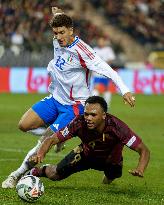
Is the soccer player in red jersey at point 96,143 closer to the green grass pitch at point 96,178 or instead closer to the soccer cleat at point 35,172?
the soccer cleat at point 35,172

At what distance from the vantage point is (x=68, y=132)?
896 centimetres

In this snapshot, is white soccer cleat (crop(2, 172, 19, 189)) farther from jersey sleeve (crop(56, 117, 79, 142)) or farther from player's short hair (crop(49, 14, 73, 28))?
player's short hair (crop(49, 14, 73, 28))

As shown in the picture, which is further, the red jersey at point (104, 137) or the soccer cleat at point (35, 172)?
Result: the soccer cleat at point (35, 172)

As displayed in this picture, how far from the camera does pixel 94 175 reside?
11.4m

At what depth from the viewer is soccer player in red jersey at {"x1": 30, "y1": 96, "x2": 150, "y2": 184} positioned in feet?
28.7

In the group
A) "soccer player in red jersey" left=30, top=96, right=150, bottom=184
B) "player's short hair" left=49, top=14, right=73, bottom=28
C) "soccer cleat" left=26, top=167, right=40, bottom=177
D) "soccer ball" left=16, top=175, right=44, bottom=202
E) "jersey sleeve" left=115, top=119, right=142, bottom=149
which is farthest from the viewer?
"player's short hair" left=49, top=14, right=73, bottom=28

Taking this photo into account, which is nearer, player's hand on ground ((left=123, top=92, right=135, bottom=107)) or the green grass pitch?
the green grass pitch

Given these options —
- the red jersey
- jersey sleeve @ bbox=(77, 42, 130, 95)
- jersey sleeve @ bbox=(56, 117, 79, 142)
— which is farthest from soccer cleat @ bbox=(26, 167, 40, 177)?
jersey sleeve @ bbox=(77, 42, 130, 95)

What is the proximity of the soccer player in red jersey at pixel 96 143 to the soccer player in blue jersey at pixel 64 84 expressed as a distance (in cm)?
64

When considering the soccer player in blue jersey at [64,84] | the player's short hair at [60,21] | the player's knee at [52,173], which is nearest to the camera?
the player's knee at [52,173]

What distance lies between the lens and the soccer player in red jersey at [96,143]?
28.7 feet

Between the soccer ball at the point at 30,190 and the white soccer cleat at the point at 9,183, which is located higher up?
the soccer ball at the point at 30,190

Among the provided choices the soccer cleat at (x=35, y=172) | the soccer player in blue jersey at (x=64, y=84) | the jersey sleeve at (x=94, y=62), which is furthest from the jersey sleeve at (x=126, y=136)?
the soccer cleat at (x=35, y=172)

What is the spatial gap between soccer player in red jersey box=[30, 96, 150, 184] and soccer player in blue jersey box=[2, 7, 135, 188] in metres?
0.64
